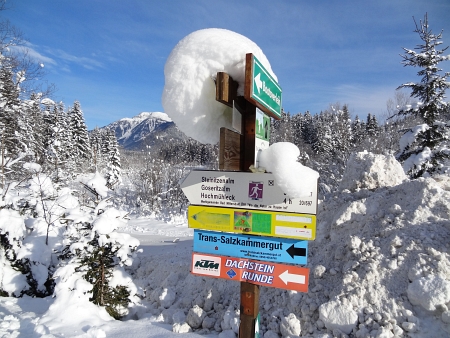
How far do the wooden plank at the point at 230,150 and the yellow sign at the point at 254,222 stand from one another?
1.39 feet

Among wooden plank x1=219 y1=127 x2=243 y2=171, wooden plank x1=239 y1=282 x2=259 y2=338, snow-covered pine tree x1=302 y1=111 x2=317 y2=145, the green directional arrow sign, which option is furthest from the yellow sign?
snow-covered pine tree x1=302 y1=111 x2=317 y2=145

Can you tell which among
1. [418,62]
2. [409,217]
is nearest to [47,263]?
[409,217]

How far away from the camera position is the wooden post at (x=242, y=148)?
2.34 meters

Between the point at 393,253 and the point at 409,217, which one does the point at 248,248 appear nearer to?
the point at 393,253

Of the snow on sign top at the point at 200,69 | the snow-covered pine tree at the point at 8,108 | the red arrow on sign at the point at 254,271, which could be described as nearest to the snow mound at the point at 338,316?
the red arrow on sign at the point at 254,271

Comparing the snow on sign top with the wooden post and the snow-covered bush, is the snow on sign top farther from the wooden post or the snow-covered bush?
the snow-covered bush

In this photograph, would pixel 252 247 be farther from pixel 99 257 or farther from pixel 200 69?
pixel 99 257

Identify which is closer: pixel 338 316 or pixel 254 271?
pixel 254 271

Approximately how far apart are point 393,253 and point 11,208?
7987 millimetres

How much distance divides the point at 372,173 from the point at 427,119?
889 cm

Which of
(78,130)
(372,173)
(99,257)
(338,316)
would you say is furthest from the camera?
(78,130)

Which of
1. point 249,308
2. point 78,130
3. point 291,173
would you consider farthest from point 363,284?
point 78,130

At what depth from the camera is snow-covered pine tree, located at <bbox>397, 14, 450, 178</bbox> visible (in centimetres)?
1203

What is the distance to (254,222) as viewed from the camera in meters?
2.51
